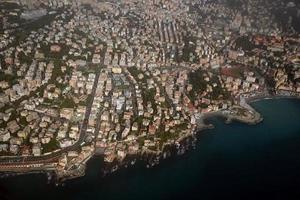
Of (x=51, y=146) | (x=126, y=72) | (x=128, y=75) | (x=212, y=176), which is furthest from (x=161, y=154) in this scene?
(x=126, y=72)

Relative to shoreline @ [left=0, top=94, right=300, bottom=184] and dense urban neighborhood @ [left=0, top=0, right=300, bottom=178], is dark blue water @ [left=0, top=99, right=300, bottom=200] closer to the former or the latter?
shoreline @ [left=0, top=94, right=300, bottom=184]

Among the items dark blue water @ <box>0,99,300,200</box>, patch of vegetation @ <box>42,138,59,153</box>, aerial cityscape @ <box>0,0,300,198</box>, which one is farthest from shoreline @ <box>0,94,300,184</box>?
patch of vegetation @ <box>42,138,59,153</box>

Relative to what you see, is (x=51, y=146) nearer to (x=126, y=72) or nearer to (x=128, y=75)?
(x=128, y=75)

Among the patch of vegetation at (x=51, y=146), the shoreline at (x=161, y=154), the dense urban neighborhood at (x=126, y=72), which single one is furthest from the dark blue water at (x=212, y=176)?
the patch of vegetation at (x=51, y=146)

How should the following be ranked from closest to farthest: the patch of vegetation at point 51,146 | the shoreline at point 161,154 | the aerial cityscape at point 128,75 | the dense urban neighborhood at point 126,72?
the shoreline at point 161,154, the patch of vegetation at point 51,146, the aerial cityscape at point 128,75, the dense urban neighborhood at point 126,72

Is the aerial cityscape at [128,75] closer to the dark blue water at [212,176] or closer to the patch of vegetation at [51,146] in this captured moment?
the patch of vegetation at [51,146]
